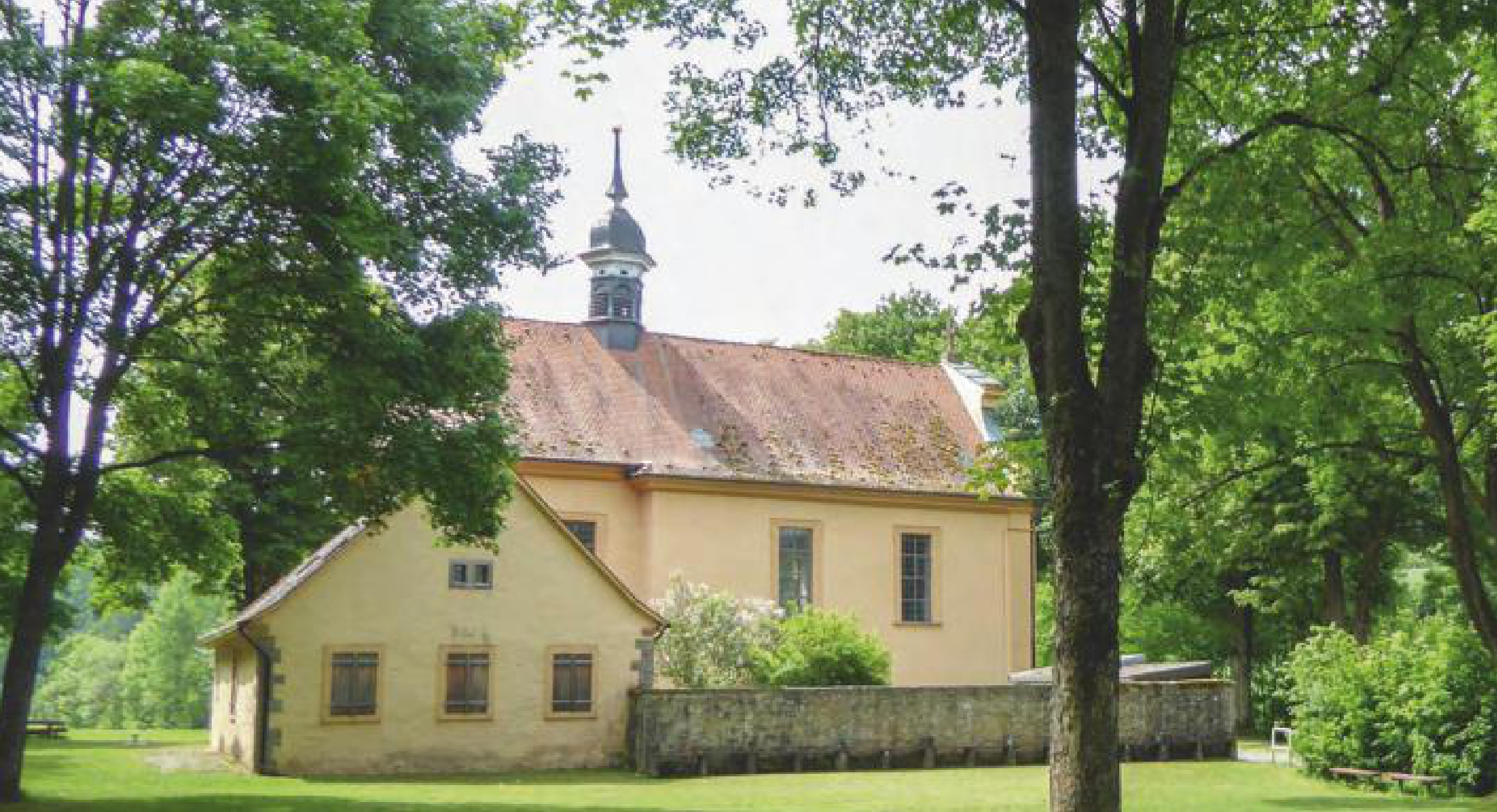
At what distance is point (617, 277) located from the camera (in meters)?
34.7

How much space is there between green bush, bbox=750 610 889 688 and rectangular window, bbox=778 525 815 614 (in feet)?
17.9

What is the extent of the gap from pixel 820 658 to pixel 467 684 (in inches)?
252

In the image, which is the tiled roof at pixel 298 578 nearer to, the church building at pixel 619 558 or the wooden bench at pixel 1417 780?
the church building at pixel 619 558

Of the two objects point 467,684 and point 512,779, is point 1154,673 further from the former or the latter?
point 467,684

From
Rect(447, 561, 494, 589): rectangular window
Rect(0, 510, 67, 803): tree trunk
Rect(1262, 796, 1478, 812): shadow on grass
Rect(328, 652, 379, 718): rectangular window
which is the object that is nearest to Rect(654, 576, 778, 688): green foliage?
Rect(447, 561, 494, 589): rectangular window

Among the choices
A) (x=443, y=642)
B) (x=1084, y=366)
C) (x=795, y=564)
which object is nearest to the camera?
(x=1084, y=366)

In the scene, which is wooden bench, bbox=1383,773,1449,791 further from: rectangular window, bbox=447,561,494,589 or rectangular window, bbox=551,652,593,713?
rectangular window, bbox=447,561,494,589

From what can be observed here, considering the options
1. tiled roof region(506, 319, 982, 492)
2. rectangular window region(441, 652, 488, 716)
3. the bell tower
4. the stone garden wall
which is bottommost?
the stone garden wall

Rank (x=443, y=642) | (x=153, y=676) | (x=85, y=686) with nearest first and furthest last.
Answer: (x=443, y=642) → (x=153, y=676) → (x=85, y=686)

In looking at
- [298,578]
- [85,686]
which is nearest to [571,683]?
[298,578]

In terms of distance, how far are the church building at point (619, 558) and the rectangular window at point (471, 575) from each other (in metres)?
0.05

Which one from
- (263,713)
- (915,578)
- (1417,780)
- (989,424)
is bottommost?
(1417,780)

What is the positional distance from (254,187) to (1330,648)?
17.9m

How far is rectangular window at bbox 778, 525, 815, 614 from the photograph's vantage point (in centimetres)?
3281
